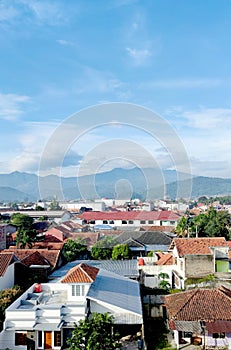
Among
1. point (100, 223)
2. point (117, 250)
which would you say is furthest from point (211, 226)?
point (100, 223)

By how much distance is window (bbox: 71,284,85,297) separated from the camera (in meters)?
12.4

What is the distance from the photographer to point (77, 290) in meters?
12.4

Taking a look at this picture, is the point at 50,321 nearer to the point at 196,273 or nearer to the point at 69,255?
the point at 196,273

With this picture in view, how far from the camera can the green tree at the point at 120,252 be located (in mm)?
23734

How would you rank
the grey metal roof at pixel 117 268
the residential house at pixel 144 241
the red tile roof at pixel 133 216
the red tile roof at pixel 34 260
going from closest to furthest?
the grey metal roof at pixel 117 268
the red tile roof at pixel 34 260
the residential house at pixel 144 241
the red tile roof at pixel 133 216

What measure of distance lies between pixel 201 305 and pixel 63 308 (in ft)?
14.3

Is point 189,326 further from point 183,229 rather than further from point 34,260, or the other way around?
point 183,229

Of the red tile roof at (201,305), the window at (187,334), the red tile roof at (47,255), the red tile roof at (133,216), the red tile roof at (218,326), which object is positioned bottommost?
the window at (187,334)

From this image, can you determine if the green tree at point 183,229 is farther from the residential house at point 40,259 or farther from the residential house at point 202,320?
the residential house at point 202,320

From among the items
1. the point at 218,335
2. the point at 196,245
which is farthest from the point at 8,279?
the point at 196,245

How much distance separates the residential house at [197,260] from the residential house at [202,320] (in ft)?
15.0

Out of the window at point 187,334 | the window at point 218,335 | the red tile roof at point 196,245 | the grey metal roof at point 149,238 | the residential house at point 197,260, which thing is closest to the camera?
the window at point 218,335

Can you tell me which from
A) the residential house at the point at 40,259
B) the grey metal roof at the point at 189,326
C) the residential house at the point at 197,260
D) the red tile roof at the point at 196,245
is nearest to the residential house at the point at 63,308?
the grey metal roof at the point at 189,326

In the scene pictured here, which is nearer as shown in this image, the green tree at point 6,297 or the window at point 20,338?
the window at point 20,338
